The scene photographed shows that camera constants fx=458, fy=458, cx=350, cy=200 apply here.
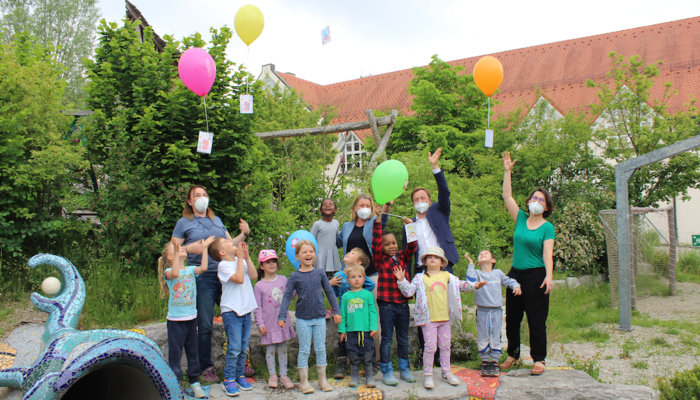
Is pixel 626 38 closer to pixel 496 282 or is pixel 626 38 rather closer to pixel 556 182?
pixel 556 182

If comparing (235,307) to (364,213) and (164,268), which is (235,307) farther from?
(364,213)

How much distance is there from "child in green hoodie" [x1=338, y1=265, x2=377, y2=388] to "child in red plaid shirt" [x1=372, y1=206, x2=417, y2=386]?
13 centimetres

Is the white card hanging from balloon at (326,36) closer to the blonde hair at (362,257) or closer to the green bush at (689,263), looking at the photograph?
the blonde hair at (362,257)

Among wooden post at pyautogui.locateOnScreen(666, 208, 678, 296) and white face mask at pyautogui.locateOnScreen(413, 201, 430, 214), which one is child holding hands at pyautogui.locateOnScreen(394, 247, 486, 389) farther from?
wooden post at pyautogui.locateOnScreen(666, 208, 678, 296)

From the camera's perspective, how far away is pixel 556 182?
14.0 meters

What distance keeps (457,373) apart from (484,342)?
45cm

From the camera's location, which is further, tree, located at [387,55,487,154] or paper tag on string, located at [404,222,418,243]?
tree, located at [387,55,487,154]

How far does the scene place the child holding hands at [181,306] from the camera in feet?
13.9

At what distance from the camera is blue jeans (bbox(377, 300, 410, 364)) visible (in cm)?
455

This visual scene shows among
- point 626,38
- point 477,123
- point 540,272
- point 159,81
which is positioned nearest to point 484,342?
point 540,272

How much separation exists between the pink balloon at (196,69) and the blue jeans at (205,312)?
2.42 m

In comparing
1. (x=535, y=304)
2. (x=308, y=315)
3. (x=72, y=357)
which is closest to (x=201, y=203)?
(x=308, y=315)

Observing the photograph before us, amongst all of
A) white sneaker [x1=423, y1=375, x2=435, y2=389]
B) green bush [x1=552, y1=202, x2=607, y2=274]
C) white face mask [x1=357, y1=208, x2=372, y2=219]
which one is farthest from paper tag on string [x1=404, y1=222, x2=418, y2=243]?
green bush [x1=552, y1=202, x2=607, y2=274]

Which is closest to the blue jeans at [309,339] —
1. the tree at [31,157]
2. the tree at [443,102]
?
the tree at [31,157]
